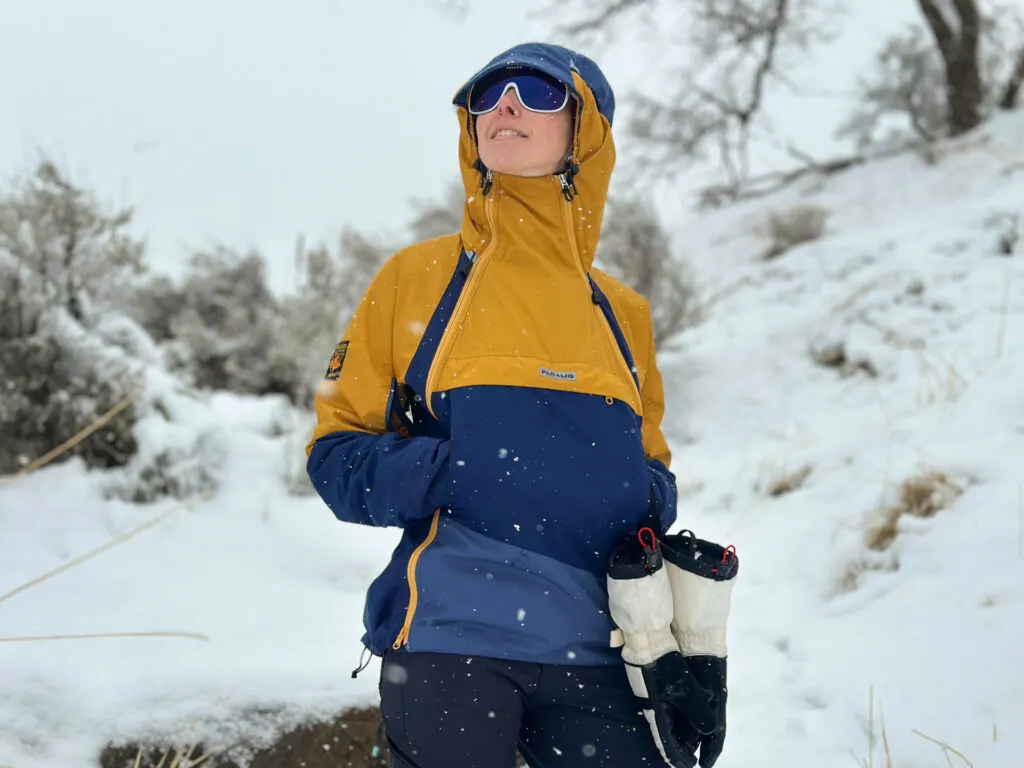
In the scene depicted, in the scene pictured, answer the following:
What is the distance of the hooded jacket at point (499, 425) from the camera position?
134cm

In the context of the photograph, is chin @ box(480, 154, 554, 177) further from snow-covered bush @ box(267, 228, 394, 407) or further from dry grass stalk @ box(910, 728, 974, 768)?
snow-covered bush @ box(267, 228, 394, 407)

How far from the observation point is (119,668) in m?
1.93

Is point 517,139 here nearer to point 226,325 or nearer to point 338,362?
point 338,362

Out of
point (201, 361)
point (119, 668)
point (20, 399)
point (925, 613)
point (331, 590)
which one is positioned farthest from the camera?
point (201, 361)

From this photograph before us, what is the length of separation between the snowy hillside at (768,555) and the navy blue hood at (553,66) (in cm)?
137

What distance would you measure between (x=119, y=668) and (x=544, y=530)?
1.34 meters

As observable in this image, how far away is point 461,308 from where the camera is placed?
1.48 meters

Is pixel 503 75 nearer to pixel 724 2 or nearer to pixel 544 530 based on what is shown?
pixel 544 530

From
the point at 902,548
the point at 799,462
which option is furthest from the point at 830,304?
the point at 902,548

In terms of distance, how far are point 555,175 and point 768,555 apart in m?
2.38

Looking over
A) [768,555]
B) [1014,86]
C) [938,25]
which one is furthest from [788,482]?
[1014,86]

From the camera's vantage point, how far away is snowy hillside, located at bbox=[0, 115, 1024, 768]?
1901mm

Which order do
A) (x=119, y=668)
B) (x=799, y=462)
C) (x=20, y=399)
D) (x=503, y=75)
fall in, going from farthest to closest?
(x=799, y=462), (x=20, y=399), (x=119, y=668), (x=503, y=75)

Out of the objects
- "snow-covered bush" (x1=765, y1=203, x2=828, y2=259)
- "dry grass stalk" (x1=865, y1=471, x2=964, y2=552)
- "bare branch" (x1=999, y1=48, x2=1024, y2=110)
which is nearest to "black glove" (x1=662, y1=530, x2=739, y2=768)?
"dry grass stalk" (x1=865, y1=471, x2=964, y2=552)
